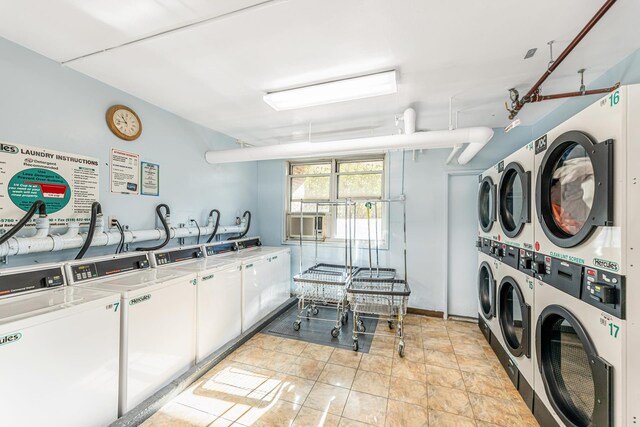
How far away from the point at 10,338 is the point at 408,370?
2.84m

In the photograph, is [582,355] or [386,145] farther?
[386,145]

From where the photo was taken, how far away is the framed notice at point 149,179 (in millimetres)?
2725

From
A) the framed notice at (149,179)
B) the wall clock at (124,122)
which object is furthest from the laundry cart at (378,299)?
the wall clock at (124,122)

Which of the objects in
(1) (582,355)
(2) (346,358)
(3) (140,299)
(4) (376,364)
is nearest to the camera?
(1) (582,355)

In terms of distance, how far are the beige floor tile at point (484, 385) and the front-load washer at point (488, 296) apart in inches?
19.1

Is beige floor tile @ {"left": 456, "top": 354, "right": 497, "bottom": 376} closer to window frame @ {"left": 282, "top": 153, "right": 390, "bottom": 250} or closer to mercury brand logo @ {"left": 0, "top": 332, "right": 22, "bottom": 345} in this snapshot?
window frame @ {"left": 282, "top": 153, "right": 390, "bottom": 250}

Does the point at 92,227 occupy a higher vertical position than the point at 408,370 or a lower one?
higher

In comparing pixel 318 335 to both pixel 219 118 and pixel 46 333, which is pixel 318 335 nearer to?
pixel 46 333

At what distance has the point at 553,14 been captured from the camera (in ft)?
4.91

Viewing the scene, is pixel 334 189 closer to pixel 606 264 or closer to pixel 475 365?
pixel 475 365

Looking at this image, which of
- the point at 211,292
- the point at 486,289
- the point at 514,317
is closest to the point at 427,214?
the point at 486,289

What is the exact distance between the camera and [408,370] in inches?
99.5

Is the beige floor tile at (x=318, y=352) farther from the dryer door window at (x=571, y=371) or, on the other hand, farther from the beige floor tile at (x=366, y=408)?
the dryer door window at (x=571, y=371)

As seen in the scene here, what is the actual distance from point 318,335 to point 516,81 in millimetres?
3309
